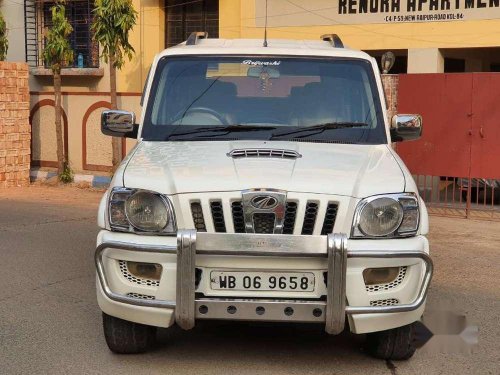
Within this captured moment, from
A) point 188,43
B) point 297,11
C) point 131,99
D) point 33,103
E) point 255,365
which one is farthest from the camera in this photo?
point 297,11

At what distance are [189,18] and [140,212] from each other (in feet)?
55.1

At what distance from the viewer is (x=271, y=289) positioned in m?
4.87

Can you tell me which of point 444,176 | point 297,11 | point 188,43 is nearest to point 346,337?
point 188,43

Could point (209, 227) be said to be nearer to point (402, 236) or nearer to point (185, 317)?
point (185, 317)

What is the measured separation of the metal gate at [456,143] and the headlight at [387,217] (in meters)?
7.87

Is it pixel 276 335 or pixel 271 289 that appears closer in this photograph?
pixel 271 289

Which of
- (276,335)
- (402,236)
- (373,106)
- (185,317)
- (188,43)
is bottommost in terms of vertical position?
(276,335)

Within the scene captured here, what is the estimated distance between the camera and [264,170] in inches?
199

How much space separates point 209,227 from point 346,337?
67.1 inches

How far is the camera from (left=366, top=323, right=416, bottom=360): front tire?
536cm

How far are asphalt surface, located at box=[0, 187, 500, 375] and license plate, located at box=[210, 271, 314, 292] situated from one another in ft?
1.60

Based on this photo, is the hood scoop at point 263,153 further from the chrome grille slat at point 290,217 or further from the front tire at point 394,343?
the front tire at point 394,343

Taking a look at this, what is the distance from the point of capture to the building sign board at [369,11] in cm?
1750

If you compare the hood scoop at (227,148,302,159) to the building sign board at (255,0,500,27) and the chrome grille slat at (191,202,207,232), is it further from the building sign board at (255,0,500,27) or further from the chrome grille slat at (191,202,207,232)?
the building sign board at (255,0,500,27)
